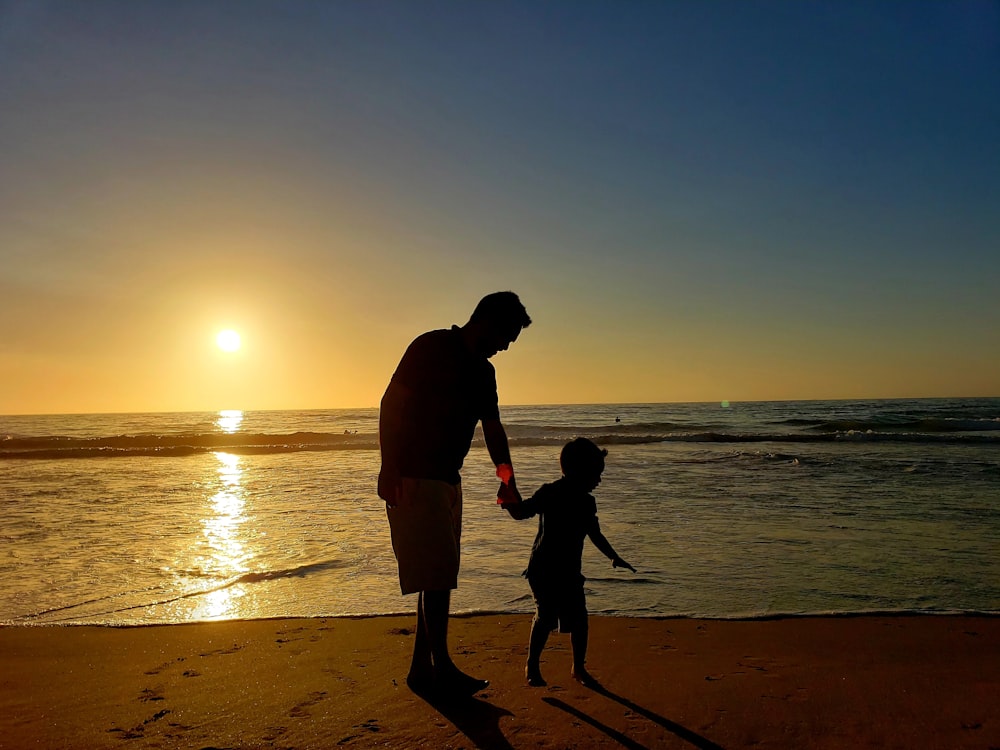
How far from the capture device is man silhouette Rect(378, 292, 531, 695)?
338cm

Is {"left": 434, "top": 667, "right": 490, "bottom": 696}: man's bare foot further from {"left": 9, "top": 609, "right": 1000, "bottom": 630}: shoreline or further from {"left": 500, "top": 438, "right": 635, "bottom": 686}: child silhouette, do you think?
{"left": 9, "top": 609, "right": 1000, "bottom": 630}: shoreline

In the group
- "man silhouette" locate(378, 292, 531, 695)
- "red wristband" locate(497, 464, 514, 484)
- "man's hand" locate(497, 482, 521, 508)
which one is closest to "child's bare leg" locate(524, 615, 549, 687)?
"man silhouette" locate(378, 292, 531, 695)

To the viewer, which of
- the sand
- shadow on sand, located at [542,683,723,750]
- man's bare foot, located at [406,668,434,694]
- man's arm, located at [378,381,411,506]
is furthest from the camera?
man's bare foot, located at [406,668,434,694]

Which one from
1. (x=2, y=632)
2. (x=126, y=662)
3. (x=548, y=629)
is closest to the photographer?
(x=548, y=629)

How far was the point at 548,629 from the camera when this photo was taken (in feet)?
11.9

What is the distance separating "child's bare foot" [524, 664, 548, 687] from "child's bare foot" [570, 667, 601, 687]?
0.16 metres

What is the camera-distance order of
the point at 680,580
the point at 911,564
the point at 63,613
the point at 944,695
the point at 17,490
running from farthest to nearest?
the point at 17,490, the point at 911,564, the point at 680,580, the point at 63,613, the point at 944,695

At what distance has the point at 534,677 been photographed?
357cm

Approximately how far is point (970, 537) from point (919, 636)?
149 inches

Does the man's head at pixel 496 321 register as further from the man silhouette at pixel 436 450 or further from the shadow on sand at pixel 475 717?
the shadow on sand at pixel 475 717

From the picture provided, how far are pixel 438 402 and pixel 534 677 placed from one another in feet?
4.73

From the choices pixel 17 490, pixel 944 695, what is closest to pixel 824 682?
pixel 944 695

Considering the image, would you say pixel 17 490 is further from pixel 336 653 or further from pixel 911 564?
pixel 911 564

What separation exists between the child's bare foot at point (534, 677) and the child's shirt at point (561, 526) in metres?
0.44
